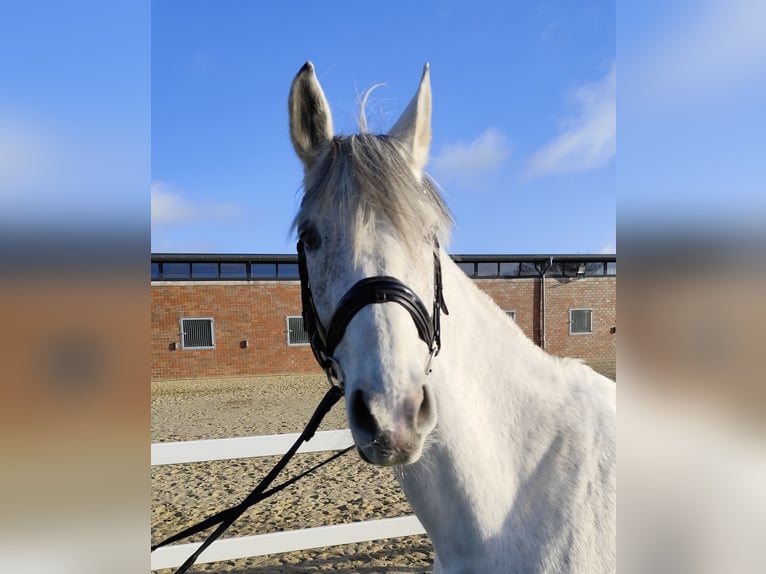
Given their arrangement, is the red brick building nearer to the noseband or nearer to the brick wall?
the brick wall

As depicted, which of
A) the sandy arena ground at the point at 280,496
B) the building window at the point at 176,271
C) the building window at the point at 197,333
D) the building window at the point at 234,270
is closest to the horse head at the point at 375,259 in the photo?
the sandy arena ground at the point at 280,496

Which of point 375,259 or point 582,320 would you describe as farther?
point 582,320

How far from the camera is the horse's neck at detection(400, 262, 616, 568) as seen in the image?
1.63 metres

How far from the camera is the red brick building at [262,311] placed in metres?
19.6

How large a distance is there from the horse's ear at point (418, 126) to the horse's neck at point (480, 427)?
0.53 meters

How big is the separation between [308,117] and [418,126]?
1.59 ft

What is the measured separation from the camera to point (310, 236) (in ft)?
5.57

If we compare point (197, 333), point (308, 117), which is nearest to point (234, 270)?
point (197, 333)

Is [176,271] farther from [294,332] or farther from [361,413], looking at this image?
[361,413]

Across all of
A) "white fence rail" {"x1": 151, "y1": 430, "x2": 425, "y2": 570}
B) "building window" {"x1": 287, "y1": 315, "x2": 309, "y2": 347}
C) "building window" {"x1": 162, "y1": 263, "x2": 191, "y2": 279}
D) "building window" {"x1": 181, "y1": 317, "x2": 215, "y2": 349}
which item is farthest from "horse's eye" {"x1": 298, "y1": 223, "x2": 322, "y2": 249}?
"building window" {"x1": 162, "y1": 263, "x2": 191, "y2": 279}

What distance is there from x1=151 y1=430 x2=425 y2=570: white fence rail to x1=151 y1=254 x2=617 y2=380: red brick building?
16437 mm
